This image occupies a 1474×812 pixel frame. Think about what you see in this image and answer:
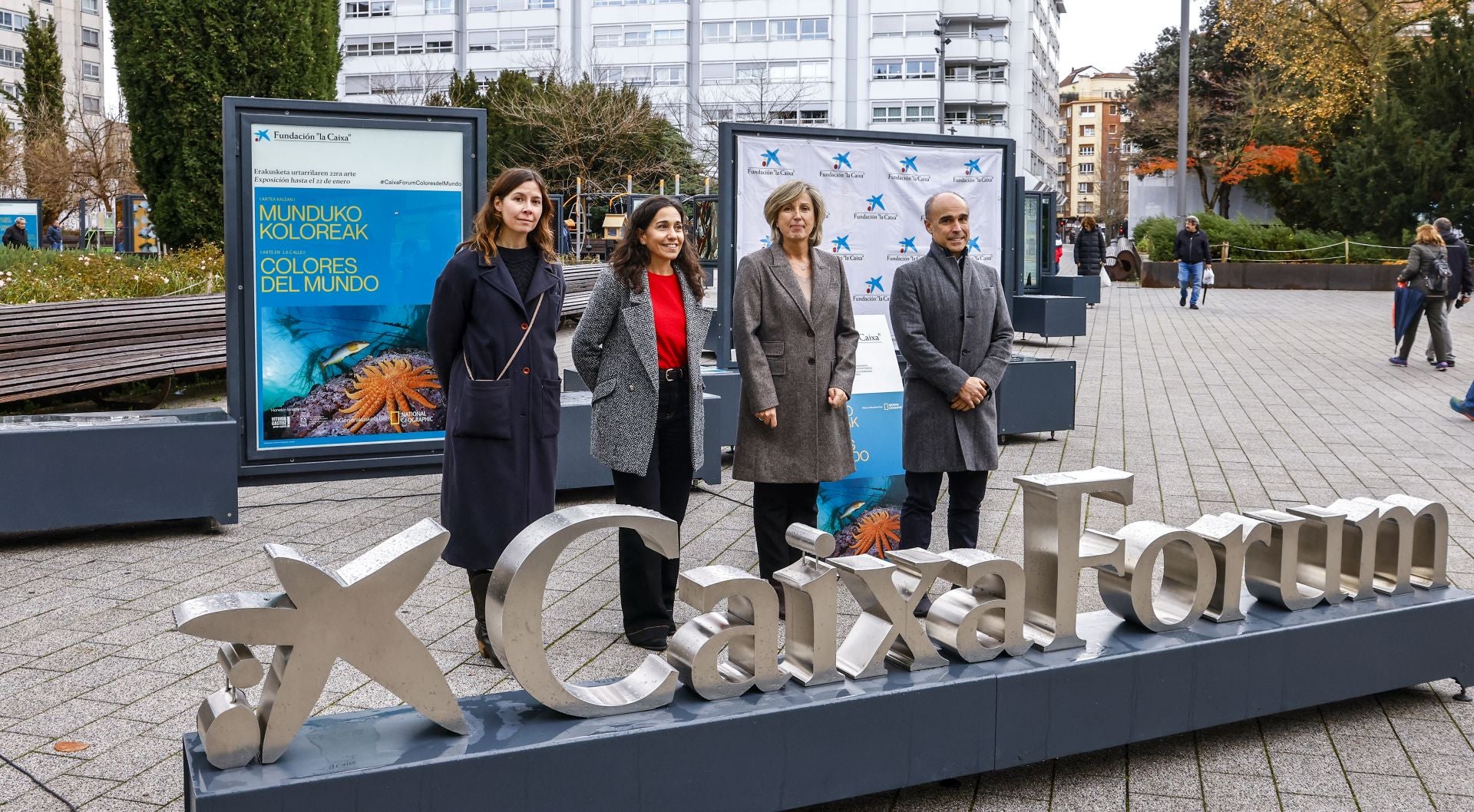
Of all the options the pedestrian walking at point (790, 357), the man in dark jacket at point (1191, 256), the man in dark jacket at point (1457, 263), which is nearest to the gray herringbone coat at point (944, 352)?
the pedestrian walking at point (790, 357)

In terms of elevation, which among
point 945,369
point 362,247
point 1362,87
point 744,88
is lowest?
point 945,369

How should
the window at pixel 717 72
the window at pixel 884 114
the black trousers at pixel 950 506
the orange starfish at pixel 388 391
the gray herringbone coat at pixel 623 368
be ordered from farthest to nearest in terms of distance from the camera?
the window at pixel 717 72
the window at pixel 884 114
the orange starfish at pixel 388 391
the black trousers at pixel 950 506
the gray herringbone coat at pixel 623 368

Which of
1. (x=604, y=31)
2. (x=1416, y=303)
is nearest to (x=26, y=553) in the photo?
(x=1416, y=303)

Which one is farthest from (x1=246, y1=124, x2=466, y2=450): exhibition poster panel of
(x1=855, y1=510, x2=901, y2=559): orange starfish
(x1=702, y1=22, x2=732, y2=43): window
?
(x1=702, y1=22, x2=732, y2=43): window

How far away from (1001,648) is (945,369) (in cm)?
191

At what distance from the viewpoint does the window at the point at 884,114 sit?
77688 mm

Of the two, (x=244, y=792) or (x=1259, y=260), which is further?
(x=1259, y=260)

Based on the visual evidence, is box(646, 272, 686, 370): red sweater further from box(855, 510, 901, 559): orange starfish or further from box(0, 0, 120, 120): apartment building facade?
box(0, 0, 120, 120): apartment building facade

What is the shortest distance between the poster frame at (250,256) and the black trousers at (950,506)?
3315 mm

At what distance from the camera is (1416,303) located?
1622 cm

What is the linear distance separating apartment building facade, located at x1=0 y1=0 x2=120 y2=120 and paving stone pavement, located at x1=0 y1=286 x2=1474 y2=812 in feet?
330

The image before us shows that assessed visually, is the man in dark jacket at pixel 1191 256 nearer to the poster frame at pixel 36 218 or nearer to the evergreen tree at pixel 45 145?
the poster frame at pixel 36 218

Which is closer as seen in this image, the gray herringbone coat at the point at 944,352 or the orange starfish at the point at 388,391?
the gray herringbone coat at the point at 944,352

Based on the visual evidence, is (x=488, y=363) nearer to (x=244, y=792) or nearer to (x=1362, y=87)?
(x=244, y=792)
